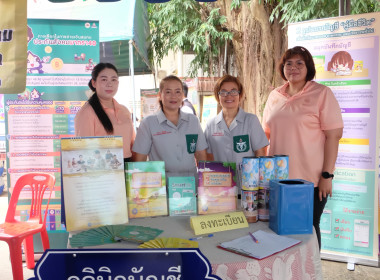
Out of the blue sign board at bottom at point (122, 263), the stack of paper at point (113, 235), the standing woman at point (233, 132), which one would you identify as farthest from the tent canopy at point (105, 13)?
the blue sign board at bottom at point (122, 263)

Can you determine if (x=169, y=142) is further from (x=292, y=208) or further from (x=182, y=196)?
(x=292, y=208)

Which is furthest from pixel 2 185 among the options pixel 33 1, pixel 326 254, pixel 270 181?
pixel 270 181

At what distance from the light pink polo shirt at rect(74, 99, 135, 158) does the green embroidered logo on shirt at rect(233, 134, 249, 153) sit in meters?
0.77

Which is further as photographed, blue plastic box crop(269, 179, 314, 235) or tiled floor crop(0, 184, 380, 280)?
tiled floor crop(0, 184, 380, 280)

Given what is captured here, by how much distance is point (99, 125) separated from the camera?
2.36 m

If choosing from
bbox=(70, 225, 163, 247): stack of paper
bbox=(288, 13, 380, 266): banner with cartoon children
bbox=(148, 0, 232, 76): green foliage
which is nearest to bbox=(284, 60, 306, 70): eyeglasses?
bbox=(288, 13, 380, 266): banner with cartoon children

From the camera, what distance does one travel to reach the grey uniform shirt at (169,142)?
2.14 metres

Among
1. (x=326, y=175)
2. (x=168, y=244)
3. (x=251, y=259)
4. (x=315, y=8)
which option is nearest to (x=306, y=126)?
(x=326, y=175)

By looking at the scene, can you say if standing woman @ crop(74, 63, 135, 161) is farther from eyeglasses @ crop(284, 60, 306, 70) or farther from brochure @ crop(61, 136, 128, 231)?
eyeglasses @ crop(284, 60, 306, 70)

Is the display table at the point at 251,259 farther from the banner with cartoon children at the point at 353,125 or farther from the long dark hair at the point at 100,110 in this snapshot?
the banner with cartoon children at the point at 353,125

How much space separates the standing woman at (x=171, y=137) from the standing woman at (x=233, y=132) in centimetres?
10

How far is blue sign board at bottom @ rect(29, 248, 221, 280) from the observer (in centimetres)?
85

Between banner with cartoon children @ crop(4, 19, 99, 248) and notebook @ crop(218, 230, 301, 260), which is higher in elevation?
banner with cartoon children @ crop(4, 19, 99, 248)

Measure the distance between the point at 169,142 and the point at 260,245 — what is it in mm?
1059
